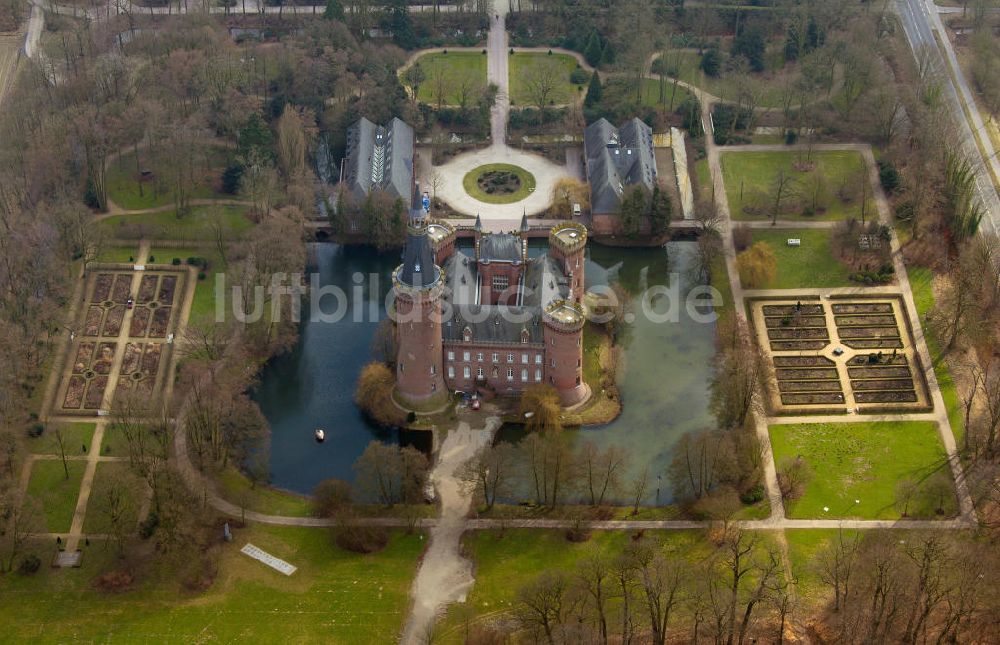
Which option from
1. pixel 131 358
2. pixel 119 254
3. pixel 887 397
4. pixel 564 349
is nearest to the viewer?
pixel 564 349

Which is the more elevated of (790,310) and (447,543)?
(790,310)

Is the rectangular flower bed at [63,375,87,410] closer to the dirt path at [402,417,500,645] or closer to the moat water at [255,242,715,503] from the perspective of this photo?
the moat water at [255,242,715,503]

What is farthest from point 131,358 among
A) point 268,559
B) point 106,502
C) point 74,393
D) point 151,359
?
point 268,559

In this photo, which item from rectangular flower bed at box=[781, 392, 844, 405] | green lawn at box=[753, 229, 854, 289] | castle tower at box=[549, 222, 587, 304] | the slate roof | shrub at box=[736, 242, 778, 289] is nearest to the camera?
rectangular flower bed at box=[781, 392, 844, 405]

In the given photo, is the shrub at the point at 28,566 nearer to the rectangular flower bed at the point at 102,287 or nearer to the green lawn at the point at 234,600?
the green lawn at the point at 234,600

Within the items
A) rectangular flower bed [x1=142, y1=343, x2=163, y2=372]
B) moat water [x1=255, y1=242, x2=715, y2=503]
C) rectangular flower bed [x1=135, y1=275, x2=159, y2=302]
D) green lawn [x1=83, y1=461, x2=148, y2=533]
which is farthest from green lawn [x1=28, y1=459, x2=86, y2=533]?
rectangular flower bed [x1=135, y1=275, x2=159, y2=302]

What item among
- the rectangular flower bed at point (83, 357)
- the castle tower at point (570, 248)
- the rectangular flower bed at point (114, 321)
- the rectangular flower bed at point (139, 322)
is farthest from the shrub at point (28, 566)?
the castle tower at point (570, 248)

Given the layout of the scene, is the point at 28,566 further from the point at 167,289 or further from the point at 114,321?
the point at 167,289
